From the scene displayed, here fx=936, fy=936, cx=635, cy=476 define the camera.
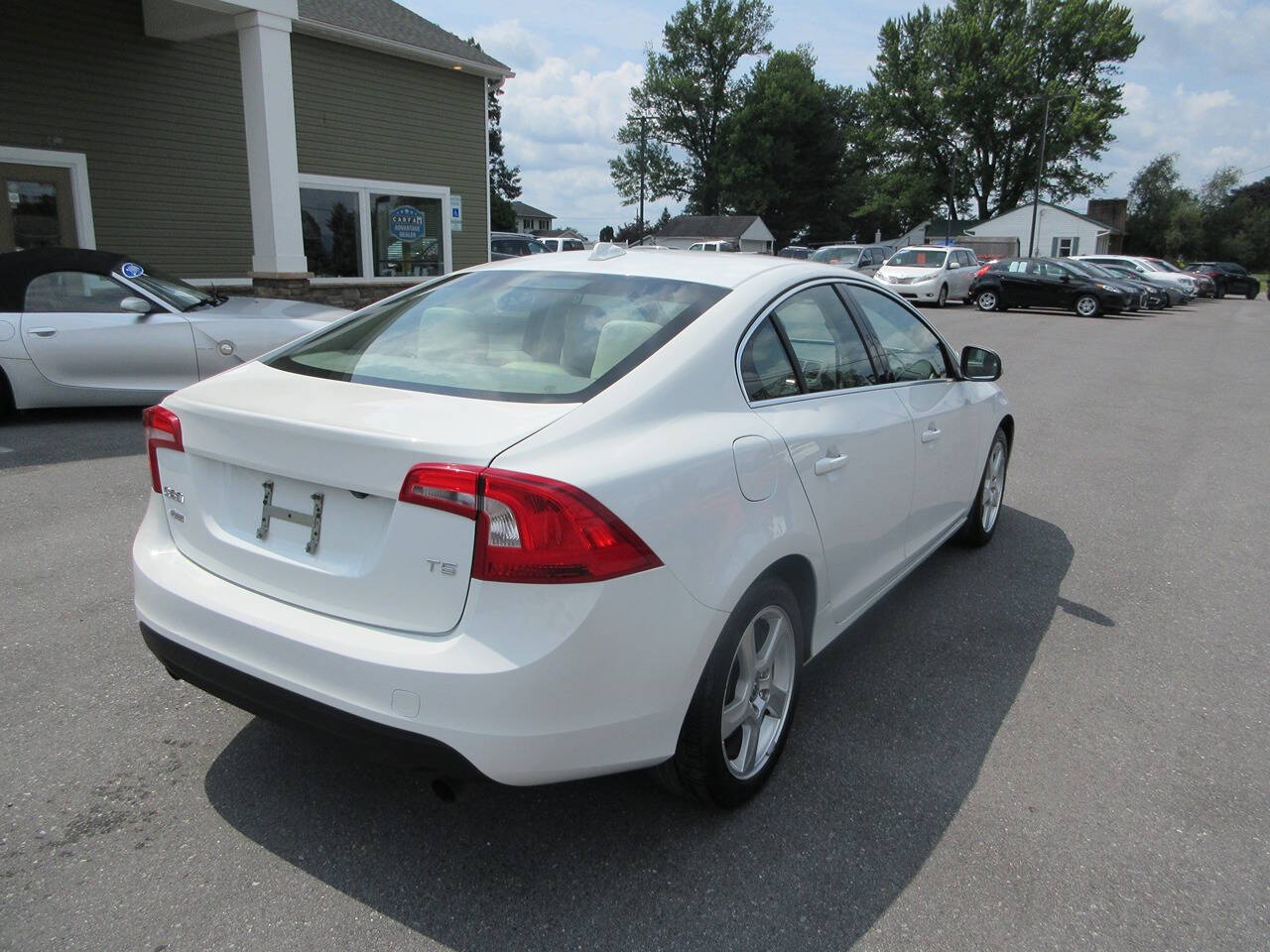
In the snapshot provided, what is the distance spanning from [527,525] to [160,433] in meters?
1.32

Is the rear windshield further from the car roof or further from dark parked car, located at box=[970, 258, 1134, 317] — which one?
dark parked car, located at box=[970, 258, 1134, 317]

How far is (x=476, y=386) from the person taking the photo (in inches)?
100

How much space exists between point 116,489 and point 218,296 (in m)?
3.64

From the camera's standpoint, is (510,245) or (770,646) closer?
(770,646)

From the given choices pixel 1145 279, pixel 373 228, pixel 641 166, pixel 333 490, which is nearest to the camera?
pixel 333 490

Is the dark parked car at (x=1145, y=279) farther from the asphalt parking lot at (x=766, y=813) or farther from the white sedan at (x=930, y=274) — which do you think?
the asphalt parking lot at (x=766, y=813)

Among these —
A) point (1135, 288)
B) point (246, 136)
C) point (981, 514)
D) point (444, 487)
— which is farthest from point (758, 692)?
point (1135, 288)

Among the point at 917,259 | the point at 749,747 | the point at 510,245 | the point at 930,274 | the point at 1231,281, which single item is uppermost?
the point at 510,245

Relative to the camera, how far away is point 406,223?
16516 millimetres

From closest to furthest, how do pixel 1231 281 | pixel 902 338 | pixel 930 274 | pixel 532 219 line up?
pixel 902 338 < pixel 930 274 < pixel 1231 281 < pixel 532 219

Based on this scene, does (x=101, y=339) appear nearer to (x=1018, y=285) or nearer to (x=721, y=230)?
(x=1018, y=285)

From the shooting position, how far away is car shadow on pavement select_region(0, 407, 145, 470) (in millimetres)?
6605

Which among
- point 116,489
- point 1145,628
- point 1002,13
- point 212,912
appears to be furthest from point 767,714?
point 1002,13

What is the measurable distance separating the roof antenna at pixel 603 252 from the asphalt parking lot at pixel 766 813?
177 cm
